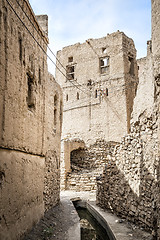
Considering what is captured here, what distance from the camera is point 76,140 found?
17.1 meters

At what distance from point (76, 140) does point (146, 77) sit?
11.3m

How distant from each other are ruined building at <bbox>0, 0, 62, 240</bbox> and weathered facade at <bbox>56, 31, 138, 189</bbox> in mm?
12099

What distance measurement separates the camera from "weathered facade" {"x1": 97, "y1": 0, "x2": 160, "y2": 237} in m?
4.65

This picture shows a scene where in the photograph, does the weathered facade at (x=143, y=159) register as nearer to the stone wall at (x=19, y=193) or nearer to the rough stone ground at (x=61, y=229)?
the rough stone ground at (x=61, y=229)

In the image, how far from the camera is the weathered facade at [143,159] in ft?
15.3

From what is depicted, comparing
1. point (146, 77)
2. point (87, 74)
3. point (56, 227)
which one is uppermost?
point (87, 74)

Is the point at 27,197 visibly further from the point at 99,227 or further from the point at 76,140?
the point at 76,140

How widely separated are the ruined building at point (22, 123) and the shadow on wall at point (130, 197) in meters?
2.32

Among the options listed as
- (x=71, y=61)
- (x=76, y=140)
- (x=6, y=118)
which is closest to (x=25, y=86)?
(x=6, y=118)

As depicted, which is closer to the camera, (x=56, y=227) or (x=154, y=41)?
(x=154, y=41)

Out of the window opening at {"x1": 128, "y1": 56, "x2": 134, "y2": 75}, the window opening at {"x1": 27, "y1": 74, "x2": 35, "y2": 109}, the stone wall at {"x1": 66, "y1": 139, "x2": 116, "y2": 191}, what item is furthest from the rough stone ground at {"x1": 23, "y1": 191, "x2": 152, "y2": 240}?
the window opening at {"x1": 128, "y1": 56, "x2": 134, "y2": 75}

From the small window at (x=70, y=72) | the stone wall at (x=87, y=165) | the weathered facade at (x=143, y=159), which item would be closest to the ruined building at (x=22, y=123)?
the weathered facade at (x=143, y=159)

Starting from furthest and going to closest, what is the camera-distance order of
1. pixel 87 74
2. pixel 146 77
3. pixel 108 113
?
1. pixel 87 74
2. pixel 108 113
3. pixel 146 77

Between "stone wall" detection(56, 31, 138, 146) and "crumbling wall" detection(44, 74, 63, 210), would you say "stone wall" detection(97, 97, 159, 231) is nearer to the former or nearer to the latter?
"crumbling wall" detection(44, 74, 63, 210)
